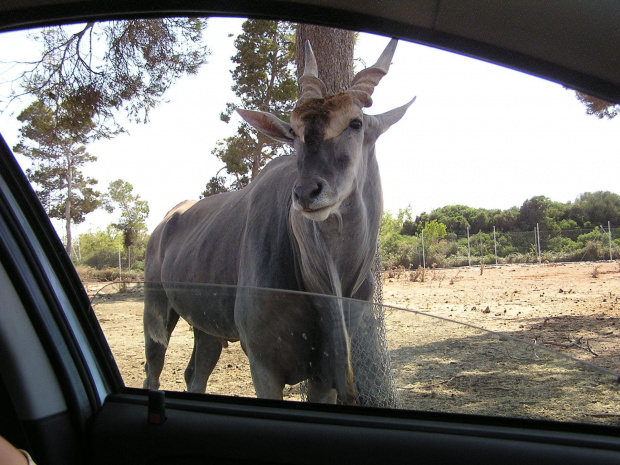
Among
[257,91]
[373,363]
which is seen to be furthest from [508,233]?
[373,363]

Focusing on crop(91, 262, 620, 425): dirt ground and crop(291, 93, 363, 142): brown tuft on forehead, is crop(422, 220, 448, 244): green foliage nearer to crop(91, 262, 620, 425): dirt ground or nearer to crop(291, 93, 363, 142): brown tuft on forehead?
crop(91, 262, 620, 425): dirt ground

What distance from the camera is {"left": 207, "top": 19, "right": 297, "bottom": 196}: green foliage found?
4.82m

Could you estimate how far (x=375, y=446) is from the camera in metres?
1.60

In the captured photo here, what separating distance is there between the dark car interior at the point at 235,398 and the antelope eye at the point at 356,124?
3.26ft

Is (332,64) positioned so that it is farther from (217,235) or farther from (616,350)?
(616,350)

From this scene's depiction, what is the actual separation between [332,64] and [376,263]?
162cm

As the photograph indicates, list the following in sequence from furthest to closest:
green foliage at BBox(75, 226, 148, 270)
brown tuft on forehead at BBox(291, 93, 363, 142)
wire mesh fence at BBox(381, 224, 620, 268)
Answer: wire mesh fence at BBox(381, 224, 620, 268)
green foliage at BBox(75, 226, 148, 270)
brown tuft on forehead at BBox(291, 93, 363, 142)

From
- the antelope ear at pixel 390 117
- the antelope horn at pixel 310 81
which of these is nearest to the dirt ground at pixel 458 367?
the antelope ear at pixel 390 117

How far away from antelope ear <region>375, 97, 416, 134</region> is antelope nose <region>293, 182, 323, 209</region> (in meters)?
0.74

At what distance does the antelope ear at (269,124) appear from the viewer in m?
3.18

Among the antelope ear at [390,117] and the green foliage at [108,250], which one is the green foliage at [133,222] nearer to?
the green foliage at [108,250]

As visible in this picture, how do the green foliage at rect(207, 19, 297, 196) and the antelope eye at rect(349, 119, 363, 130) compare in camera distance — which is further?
the green foliage at rect(207, 19, 297, 196)

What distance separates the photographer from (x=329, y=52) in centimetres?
433

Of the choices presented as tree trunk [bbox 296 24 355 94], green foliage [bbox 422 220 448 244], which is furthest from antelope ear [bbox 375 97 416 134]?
green foliage [bbox 422 220 448 244]
